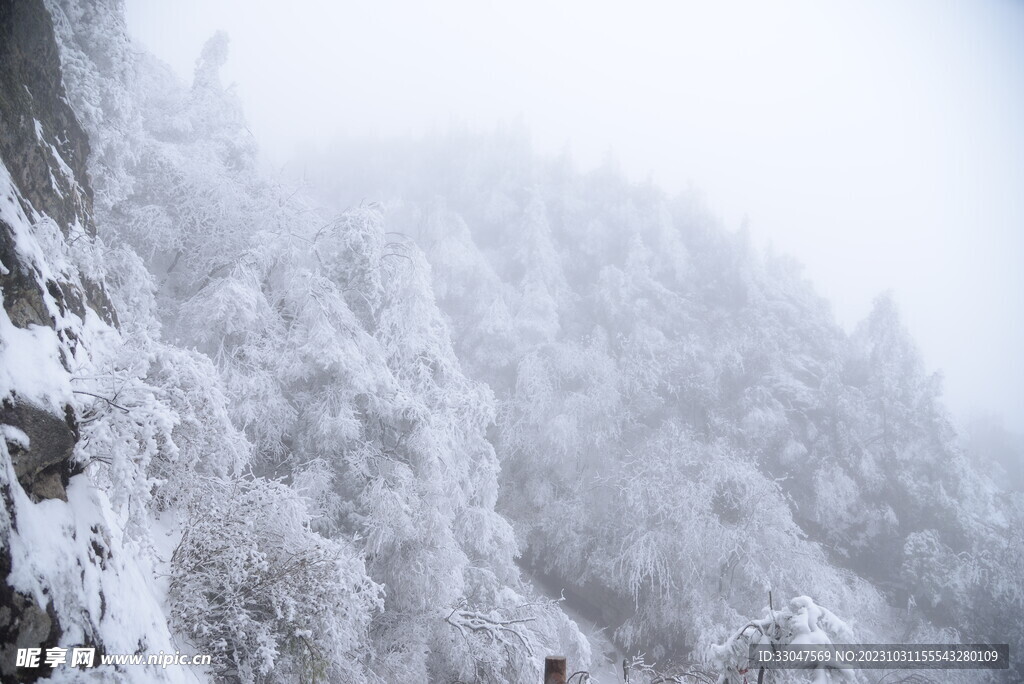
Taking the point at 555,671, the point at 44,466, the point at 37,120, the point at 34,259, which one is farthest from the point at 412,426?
the point at 37,120

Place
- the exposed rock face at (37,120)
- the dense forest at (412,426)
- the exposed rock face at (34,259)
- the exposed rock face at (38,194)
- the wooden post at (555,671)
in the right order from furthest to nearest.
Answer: the exposed rock face at (37,120) < the dense forest at (412,426) < the exposed rock face at (38,194) < the wooden post at (555,671) < the exposed rock face at (34,259)

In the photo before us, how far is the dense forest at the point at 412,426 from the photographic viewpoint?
3.79 metres

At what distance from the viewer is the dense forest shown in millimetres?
3785

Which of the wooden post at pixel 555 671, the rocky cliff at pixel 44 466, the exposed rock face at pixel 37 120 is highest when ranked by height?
the exposed rock face at pixel 37 120

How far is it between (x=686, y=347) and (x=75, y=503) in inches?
839

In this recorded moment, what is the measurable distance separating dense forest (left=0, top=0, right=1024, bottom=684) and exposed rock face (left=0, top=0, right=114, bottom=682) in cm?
4

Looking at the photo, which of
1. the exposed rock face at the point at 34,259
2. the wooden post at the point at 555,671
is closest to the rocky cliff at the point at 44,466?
the exposed rock face at the point at 34,259

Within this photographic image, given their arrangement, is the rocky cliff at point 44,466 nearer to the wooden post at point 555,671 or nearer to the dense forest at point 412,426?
the dense forest at point 412,426

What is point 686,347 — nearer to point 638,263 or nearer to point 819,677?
point 638,263

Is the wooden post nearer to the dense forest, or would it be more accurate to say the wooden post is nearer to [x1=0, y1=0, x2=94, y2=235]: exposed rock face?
the dense forest

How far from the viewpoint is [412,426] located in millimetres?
9344

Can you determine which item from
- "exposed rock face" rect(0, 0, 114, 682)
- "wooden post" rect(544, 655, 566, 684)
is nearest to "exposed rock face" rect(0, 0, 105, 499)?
"exposed rock face" rect(0, 0, 114, 682)

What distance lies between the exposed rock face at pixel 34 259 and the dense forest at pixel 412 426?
0.04m

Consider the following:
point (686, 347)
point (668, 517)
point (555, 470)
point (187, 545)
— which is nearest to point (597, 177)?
point (686, 347)
